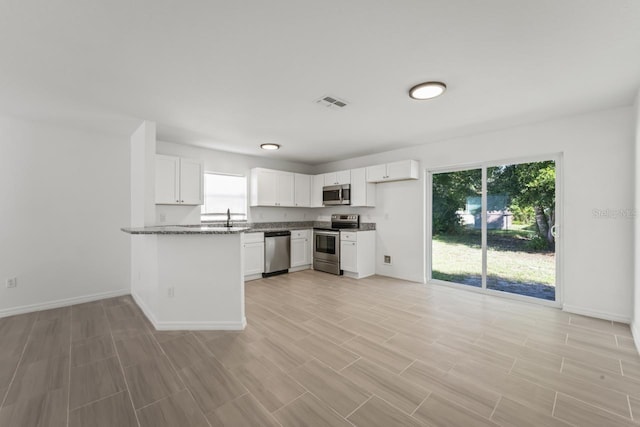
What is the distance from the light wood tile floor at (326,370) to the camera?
5.62 ft

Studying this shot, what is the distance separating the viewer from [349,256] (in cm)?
534

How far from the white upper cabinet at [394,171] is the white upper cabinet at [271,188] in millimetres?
1780

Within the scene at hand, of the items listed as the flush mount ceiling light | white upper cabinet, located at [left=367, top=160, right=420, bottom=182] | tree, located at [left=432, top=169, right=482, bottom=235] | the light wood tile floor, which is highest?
the flush mount ceiling light

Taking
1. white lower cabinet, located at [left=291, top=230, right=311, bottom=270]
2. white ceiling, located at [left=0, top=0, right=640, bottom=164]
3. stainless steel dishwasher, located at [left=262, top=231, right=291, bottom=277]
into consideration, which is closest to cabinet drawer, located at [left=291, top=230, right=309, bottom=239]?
white lower cabinet, located at [left=291, top=230, right=311, bottom=270]

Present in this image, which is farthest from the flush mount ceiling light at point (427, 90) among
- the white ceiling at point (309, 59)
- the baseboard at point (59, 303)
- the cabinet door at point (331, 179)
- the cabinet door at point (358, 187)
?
the baseboard at point (59, 303)

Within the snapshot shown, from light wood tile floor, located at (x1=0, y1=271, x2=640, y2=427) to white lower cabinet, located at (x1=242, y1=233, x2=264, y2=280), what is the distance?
1.68 m

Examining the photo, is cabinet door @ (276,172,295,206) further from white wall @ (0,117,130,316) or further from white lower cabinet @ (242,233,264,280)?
white wall @ (0,117,130,316)

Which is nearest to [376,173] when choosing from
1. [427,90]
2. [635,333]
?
[427,90]

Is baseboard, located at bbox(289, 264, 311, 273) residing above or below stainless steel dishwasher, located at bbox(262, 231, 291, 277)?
below

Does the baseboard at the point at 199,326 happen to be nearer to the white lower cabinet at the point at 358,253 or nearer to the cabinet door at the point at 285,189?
the white lower cabinet at the point at 358,253

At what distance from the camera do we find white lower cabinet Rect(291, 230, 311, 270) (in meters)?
5.78

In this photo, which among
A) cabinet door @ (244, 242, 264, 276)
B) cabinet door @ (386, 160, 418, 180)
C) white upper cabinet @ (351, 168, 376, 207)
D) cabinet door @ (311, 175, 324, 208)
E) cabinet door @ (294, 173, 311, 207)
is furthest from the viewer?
cabinet door @ (311, 175, 324, 208)

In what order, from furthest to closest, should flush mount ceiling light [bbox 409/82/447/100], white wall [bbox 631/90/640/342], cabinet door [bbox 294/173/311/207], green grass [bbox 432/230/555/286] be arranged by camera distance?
cabinet door [bbox 294/173/311/207], green grass [bbox 432/230/555/286], white wall [bbox 631/90/640/342], flush mount ceiling light [bbox 409/82/447/100]

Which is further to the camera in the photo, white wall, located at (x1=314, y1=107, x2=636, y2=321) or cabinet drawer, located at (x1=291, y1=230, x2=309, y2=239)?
cabinet drawer, located at (x1=291, y1=230, x2=309, y2=239)
